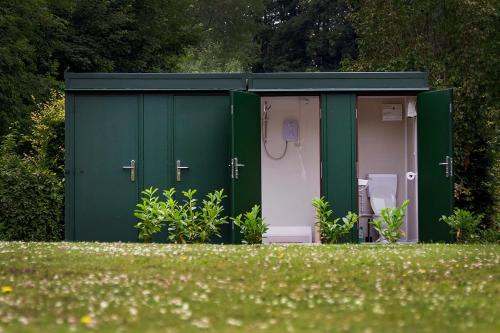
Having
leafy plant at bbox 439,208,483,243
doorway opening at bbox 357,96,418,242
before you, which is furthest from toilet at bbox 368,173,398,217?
leafy plant at bbox 439,208,483,243

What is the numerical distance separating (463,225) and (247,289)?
5.17 m

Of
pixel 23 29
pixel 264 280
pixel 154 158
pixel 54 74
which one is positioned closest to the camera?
pixel 264 280

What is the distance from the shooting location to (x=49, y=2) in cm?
2303

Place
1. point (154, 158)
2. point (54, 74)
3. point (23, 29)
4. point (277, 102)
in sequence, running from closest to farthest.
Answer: point (154, 158)
point (277, 102)
point (23, 29)
point (54, 74)

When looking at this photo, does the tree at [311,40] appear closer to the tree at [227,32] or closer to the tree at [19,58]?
the tree at [227,32]

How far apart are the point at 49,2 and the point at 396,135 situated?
12.9 metres

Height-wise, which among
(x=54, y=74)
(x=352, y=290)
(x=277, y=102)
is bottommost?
(x=352, y=290)

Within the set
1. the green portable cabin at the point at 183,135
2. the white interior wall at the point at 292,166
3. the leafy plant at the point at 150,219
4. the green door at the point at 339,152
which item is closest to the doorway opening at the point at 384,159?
the white interior wall at the point at 292,166

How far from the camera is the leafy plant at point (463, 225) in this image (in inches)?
416

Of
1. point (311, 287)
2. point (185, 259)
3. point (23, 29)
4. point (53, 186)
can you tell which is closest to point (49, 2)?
point (23, 29)

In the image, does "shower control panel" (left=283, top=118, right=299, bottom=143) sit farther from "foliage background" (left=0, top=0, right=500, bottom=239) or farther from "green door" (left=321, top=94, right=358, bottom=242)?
"foliage background" (left=0, top=0, right=500, bottom=239)

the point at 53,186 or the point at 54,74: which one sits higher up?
the point at 54,74

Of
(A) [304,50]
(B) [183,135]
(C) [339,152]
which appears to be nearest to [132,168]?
(B) [183,135]

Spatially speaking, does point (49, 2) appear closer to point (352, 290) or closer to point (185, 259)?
point (185, 259)
